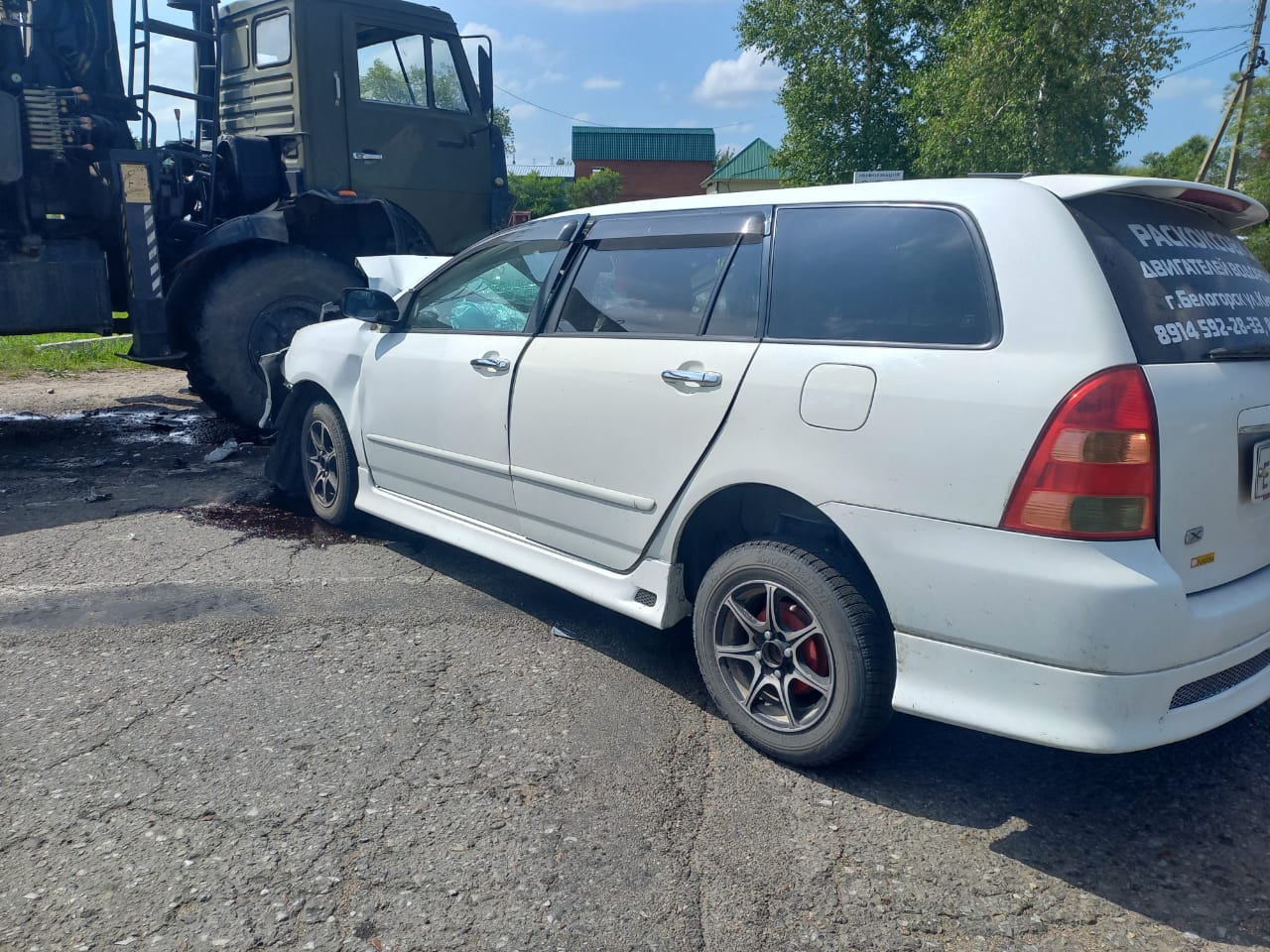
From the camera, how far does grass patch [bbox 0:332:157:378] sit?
11242 millimetres

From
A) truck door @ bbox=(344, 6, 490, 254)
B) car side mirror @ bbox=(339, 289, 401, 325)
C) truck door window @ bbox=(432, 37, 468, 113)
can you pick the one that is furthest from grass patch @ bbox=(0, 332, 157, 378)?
car side mirror @ bbox=(339, 289, 401, 325)

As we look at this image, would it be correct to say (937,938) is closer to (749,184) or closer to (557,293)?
(557,293)

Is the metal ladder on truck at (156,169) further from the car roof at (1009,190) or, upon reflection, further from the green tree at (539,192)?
the green tree at (539,192)

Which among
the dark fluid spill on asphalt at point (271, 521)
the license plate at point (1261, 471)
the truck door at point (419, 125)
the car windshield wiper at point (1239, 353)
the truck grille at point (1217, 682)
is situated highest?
the truck door at point (419, 125)

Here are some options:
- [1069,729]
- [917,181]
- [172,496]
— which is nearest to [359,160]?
[172,496]

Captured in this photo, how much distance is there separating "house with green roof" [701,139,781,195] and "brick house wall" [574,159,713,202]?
5.78 meters

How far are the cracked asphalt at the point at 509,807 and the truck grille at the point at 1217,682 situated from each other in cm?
43

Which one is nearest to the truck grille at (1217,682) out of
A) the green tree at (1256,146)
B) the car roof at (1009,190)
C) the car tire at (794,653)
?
the car tire at (794,653)

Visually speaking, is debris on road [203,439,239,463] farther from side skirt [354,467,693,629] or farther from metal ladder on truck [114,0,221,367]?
side skirt [354,467,693,629]

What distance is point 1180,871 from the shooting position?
2.58 m

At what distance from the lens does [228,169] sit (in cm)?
776

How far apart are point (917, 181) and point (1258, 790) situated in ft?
6.83

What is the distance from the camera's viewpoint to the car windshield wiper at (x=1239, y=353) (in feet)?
8.63

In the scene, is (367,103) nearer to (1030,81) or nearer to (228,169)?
(228,169)
